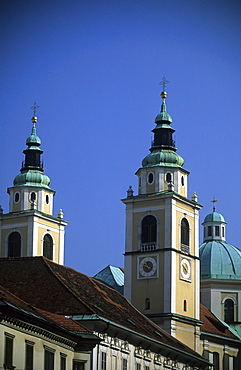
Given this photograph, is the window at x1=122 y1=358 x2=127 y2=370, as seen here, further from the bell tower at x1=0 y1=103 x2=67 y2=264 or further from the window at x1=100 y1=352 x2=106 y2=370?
the bell tower at x1=0 y1=103 x2=67 y2=264

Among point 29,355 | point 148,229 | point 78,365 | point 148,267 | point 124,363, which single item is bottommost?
point 29,355

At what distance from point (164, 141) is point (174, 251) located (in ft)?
31.9

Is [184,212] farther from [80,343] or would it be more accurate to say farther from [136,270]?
[80,343]

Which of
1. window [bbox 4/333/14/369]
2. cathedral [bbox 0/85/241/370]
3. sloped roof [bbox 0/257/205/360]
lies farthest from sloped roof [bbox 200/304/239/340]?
window [bbox 4/333/14/369]

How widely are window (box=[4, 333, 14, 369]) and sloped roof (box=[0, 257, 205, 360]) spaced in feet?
43.7

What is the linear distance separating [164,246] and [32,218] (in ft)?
57.1

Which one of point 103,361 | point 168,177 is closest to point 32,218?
point 168,177

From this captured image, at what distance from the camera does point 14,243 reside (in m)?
97.0

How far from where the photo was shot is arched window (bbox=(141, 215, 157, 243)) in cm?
8388

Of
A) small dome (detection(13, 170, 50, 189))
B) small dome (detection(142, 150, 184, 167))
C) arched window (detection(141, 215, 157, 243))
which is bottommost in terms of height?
arched window (detection(141, 215, 157, 243))

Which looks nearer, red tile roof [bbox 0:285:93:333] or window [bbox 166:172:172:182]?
red tile roof [bbox 0:285:93:333]

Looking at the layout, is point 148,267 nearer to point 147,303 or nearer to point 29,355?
point 147,303

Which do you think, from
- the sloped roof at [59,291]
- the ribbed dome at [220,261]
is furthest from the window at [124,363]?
the ribbed dome at [220,261]

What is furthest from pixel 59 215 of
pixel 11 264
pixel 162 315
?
pixel 11 264
